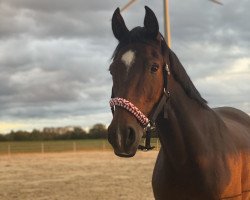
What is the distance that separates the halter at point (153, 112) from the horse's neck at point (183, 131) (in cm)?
15

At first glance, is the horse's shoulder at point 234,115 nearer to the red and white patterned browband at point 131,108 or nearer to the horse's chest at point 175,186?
the horse's chest at point 175,186

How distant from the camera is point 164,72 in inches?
132

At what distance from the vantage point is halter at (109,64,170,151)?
3061mm

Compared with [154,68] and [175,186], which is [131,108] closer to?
[154,68]

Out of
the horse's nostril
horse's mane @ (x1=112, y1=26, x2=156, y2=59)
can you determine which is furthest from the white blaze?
the horse's nostril

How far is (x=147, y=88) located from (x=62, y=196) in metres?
8.63

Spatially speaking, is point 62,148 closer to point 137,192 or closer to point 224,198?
point 137,192

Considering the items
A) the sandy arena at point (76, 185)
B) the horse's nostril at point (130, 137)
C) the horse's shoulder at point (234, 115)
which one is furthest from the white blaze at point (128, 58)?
the sandy arena at point (76, 185)

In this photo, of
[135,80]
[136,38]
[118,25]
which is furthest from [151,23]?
[135,80]

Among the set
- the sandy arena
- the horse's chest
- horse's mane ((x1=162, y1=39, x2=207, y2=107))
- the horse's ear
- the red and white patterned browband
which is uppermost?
the horse's ear

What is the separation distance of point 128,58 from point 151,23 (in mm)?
329

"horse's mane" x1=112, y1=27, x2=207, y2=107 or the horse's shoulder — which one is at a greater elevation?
"horse's mane" x1=112, y1=27, x2=207, y2=107

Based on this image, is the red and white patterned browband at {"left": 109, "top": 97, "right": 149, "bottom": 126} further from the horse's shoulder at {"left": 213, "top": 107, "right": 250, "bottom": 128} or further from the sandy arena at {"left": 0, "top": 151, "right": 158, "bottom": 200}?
the sandy arena at {"left": 0, "top": 151, "right": 158, "bottom": 200}

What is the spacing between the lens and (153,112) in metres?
3.24
